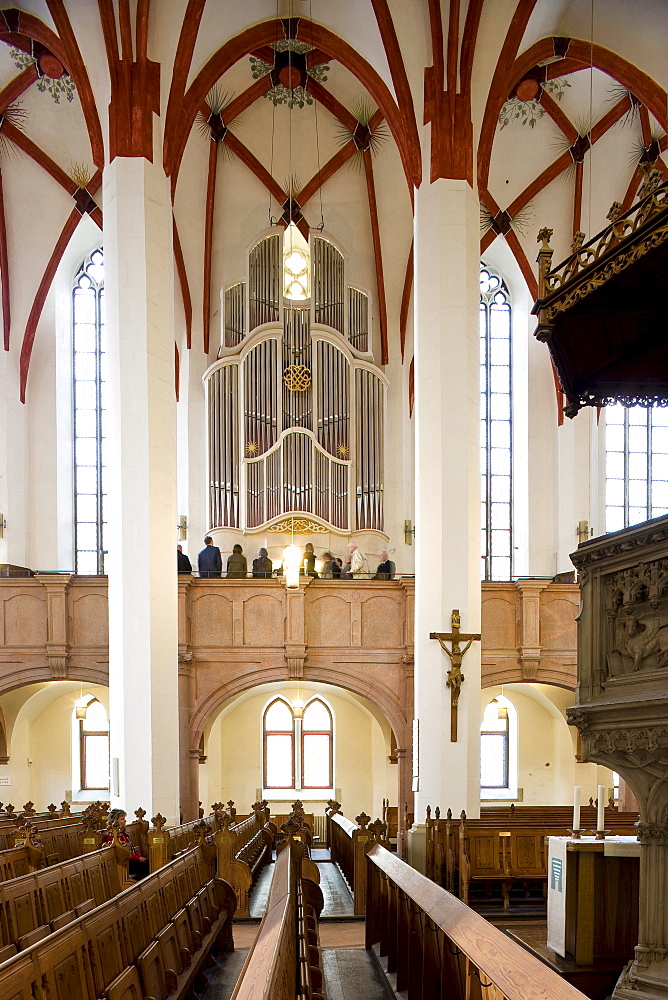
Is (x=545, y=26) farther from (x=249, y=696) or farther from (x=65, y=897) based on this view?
(x=65, y=897)

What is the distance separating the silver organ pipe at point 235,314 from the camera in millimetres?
20422

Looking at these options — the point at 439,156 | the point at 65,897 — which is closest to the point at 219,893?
the point at 65,897

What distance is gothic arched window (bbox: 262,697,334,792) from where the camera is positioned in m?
21.4

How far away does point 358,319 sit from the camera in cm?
2092

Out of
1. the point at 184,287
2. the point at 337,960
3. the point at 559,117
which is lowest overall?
the point at 337,960

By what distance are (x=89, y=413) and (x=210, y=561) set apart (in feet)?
17.4

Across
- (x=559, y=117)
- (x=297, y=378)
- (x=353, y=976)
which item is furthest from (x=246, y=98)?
(x=353, y=976)

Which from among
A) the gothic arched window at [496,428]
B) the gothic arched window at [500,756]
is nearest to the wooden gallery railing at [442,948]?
the gothic arched window at [496,428]

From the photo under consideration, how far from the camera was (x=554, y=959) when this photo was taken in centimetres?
739

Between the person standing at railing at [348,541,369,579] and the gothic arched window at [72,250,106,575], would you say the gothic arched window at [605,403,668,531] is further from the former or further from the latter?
the gothic arched window at [72,250,106,575]

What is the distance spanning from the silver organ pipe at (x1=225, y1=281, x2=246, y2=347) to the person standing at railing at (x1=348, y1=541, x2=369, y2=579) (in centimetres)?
512

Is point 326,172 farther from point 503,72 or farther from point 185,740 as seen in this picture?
point 185,740

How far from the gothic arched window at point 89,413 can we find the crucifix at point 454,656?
8.83m

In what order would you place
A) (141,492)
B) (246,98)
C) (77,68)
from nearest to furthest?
1. (141,492)
2. (77,68)
3. (246,98)
